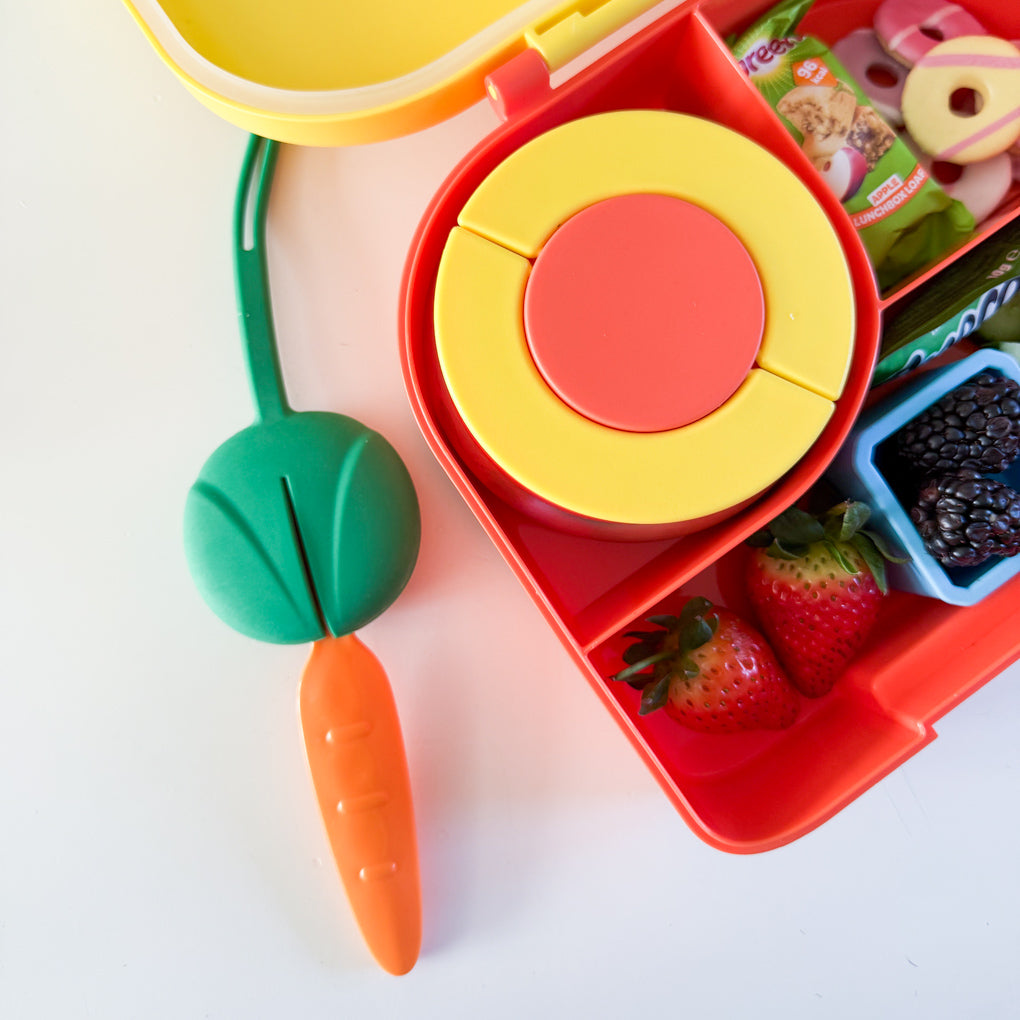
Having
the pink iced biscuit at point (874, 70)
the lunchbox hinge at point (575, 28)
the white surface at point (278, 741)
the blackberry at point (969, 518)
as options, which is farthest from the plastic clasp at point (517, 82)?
the blackberry at point (969, 518)

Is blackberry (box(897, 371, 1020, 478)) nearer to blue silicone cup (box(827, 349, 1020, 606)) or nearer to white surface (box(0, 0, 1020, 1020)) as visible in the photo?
blue silicone cup (box(827, 349, 1020, 606))

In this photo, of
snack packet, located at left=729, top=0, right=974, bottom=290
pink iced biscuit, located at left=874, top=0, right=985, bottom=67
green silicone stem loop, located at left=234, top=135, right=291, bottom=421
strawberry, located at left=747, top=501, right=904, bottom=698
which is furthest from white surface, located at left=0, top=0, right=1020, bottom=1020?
pink iced biscuit, located at left=874, top=0, right=985, bottom=67

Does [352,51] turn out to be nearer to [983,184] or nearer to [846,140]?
[846,140]

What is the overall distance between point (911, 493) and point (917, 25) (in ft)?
1.38

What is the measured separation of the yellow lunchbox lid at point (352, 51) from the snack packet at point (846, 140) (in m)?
0.14

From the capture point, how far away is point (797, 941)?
748 mm

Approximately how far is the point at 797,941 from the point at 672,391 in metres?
0.52

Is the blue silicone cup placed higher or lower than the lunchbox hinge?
lower

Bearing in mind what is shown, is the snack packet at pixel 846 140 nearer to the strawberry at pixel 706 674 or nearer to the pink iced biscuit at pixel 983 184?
the pink iced biscuit at pixel 983 184

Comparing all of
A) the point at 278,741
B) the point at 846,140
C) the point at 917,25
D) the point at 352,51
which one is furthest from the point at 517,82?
the point at 278,741

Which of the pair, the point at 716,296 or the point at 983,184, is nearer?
the point at 716,296

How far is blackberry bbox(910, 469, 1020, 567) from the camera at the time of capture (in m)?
0.61

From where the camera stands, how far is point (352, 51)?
26.8 inches

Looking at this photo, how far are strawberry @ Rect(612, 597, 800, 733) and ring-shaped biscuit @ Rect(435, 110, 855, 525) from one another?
5.1 inches
